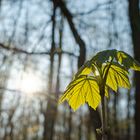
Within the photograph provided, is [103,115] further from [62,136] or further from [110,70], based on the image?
[62,136]

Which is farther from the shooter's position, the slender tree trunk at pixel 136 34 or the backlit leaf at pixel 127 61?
the slender tree trunk at pixel 136 34

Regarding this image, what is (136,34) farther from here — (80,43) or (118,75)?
(118,75)

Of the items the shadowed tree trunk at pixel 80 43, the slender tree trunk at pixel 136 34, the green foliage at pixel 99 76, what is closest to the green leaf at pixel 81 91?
the green foliage at pixel 99 76

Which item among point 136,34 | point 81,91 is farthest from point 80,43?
point 81,91

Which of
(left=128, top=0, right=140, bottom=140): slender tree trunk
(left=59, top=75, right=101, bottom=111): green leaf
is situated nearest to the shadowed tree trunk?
(left=128, top=0, right=140, bottom=140): slender tree trunk

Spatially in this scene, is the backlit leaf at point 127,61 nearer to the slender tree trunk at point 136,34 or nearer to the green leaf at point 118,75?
the green leaf at point 118,75

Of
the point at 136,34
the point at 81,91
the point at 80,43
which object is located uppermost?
the point at 80,43

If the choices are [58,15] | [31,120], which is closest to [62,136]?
[31,120]
